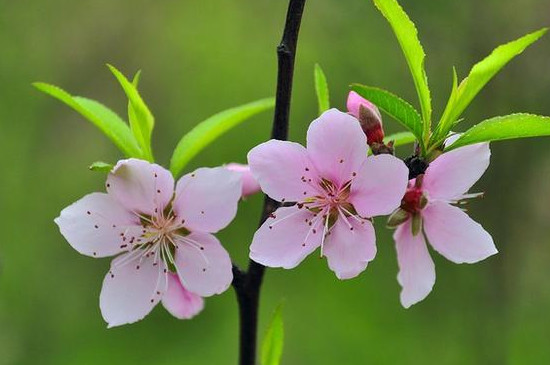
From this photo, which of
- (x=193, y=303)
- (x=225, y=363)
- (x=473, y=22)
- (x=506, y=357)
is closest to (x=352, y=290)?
(x=225, y=363)

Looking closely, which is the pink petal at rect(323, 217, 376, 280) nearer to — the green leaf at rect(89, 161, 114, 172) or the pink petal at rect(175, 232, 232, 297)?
the pink petal at rect(175, 232, 232, 297)

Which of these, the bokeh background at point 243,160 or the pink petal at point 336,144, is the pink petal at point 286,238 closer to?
the pink petal at point 336,144

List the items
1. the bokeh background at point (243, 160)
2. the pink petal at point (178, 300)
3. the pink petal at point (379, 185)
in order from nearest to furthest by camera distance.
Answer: the pink petal at point (379, 185)
the pink petal at point (178, 300)
the bokeh background at point (243, 160)

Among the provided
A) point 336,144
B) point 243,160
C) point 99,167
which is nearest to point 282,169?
point 336,144

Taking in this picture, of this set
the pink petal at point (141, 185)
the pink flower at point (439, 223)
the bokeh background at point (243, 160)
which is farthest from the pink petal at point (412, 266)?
the bokeh background at point (243, 160)

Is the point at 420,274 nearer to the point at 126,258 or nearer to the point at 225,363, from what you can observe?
the point at 126,258

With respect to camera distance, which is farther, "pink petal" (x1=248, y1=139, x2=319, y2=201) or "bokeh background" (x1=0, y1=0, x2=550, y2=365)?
"bokeh background" (x1=0, y1=0, x2=550, y2=365)

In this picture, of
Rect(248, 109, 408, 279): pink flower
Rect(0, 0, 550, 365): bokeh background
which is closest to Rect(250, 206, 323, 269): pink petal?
Rect(248, 109, 408, 279): pink flower
